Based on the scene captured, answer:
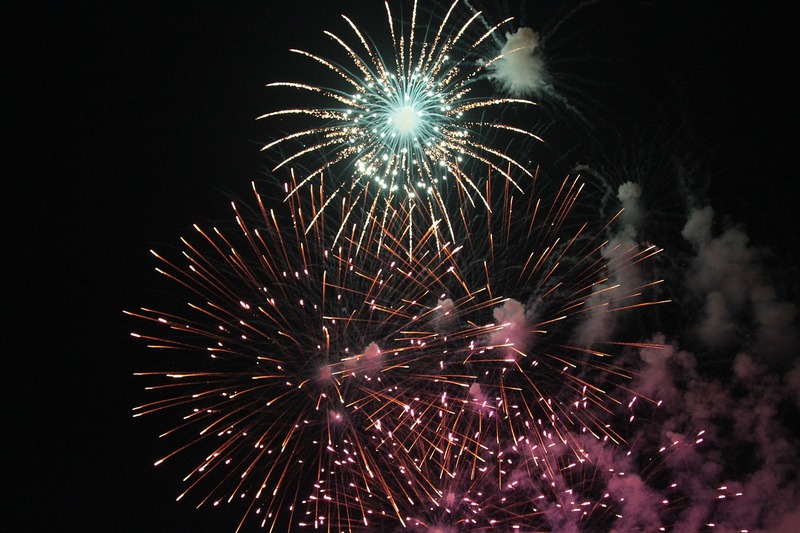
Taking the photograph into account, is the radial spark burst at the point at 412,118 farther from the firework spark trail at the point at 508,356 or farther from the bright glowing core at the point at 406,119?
the firework spark trail at the point at 508,356

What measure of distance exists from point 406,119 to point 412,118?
9 centimetres

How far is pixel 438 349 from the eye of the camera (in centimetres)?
816

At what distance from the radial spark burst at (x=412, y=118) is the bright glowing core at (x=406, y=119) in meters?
0.01

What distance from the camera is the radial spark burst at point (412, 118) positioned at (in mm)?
7535

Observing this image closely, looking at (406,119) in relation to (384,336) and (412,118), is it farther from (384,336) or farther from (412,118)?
(384,336)

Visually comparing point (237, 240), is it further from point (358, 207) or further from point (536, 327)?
point (536, 327)

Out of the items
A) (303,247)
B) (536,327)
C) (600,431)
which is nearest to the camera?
(303,247)

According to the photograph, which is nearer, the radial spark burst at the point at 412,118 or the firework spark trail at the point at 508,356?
the radial spark burst at the point at 412,118

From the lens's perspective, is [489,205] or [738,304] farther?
[738,304]

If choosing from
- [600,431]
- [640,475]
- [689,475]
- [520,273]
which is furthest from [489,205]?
[689,475]

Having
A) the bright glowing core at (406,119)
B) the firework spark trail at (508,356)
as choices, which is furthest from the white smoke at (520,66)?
the firework spark trail at (508,356)

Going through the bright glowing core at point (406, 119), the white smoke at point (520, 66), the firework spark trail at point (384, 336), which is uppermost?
the white smoke at point (520, 66)

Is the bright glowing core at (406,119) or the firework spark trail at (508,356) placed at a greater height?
the bright glowing core at (406,119)

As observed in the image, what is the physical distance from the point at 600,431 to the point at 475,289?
397cm
